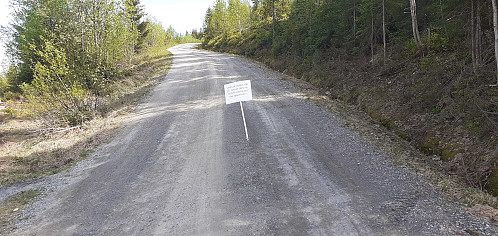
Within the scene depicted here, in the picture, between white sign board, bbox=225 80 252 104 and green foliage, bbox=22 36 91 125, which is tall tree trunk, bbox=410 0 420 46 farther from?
green foliage, bbox=22 36 91 125

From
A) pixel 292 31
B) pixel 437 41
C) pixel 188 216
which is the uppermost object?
pixel 292 31

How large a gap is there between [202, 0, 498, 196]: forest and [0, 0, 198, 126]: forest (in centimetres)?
1121

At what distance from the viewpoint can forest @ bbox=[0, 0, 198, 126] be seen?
11008 mm

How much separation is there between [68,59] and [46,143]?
3.82 meters

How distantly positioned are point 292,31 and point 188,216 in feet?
64.3

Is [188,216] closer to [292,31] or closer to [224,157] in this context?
[224,157]

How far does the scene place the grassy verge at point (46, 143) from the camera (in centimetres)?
708

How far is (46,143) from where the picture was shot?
10.1 m

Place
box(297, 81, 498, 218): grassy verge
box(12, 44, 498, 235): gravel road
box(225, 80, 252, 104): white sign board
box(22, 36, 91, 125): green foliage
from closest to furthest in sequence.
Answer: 1. box(12, 44, 498, 235): gravel road
2. box(297, 81, 498, 218): grassy verge
3. box(225, 80, 252, 104): white sign board
4. box(22, 36, 91, 125): green foliage

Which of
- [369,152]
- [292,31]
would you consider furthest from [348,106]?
[292,31]

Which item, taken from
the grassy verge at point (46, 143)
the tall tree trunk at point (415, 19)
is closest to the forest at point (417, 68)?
the tall tree trunk at point (415, 19)

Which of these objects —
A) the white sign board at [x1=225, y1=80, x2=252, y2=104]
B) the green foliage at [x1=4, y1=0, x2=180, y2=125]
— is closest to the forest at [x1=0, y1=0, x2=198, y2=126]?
the green foliage at [x1=4, y1=0, x2=180, y2=125]

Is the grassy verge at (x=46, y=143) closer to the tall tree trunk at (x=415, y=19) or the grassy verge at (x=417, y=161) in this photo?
the grassy verge at (x=417, y=161)

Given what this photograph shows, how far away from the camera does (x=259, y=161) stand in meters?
6.73
